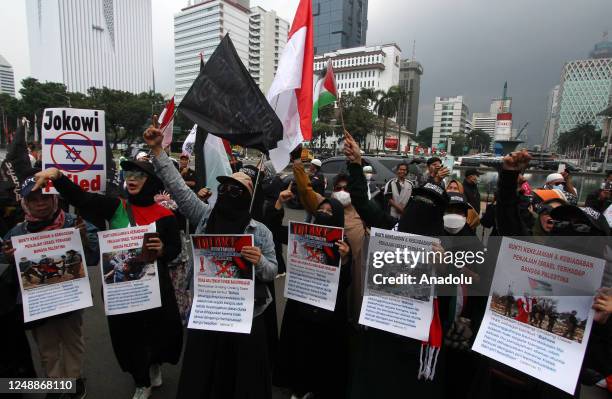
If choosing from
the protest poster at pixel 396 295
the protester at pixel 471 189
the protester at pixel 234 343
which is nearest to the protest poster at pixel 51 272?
the protester at pixel 234 343

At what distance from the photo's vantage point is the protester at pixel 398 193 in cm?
556

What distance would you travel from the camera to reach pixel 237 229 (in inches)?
90.5

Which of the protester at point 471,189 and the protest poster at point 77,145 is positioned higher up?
the protest poster at point 77,145

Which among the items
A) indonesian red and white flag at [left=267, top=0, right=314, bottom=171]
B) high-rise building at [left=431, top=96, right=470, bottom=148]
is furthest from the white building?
indonesian red and white flag at [left=267, top=0, right=314, bottom=171]

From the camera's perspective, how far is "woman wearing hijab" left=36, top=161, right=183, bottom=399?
261 centimetres

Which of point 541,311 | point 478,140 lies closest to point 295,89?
point 541,311

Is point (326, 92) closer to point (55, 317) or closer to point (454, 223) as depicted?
point (454, 223)

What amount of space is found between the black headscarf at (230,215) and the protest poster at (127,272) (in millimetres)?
526

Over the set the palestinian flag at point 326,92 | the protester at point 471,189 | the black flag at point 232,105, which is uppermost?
the palestinian flag at point 326,92

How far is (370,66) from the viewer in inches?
4313

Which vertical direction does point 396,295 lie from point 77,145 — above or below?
below

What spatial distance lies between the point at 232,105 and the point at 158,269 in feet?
4.56

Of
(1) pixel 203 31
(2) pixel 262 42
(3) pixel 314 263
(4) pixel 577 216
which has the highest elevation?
(1) pixel 203 31

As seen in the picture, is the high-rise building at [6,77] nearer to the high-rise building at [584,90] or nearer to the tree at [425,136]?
the tree at [425,136]
